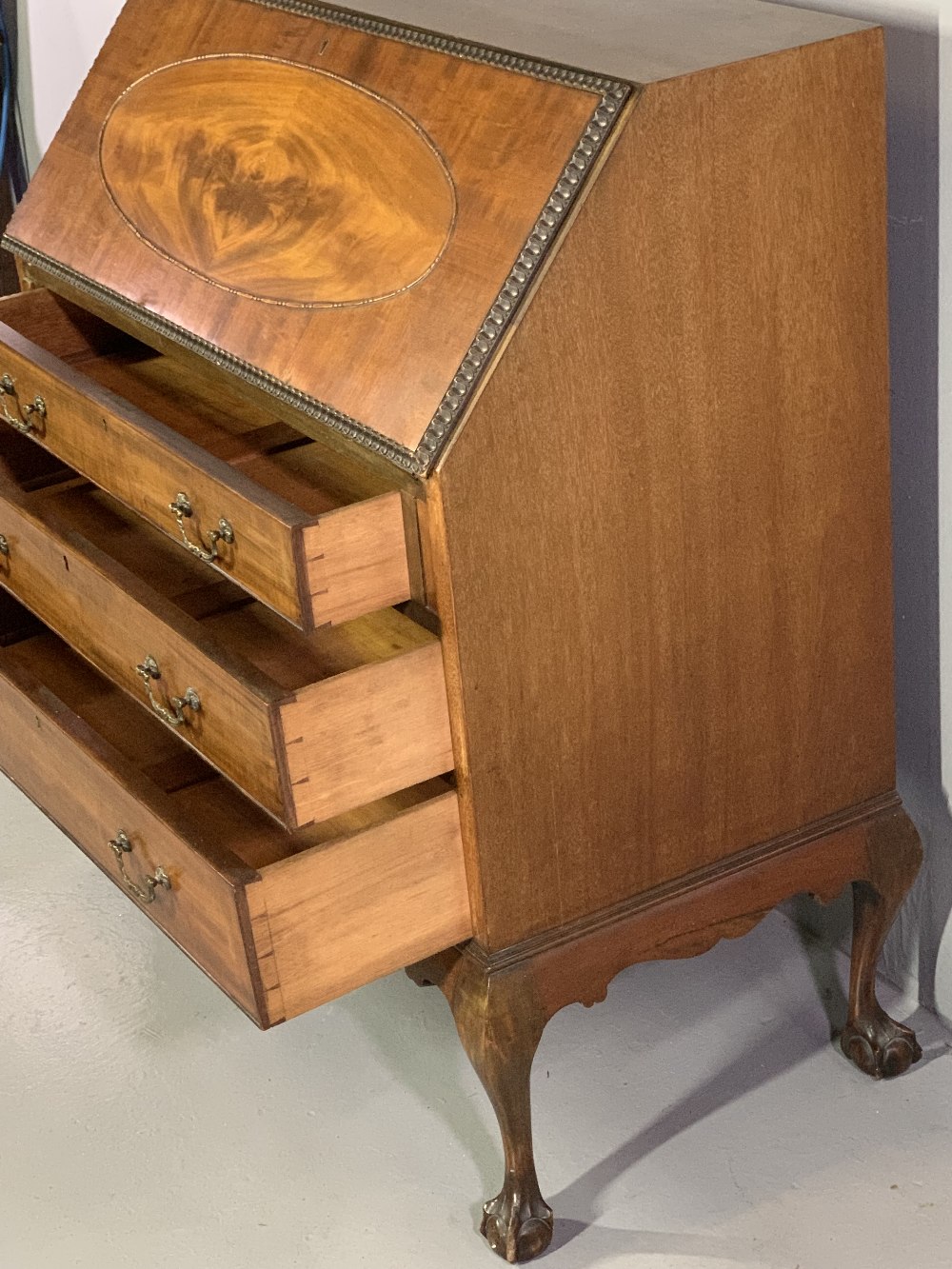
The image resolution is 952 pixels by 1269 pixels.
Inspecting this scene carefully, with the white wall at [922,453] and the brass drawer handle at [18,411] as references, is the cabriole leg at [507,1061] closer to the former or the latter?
the white wall at [922,453]

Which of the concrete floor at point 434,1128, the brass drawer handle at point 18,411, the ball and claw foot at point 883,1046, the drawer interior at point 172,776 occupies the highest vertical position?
the brass drawer handle at point 18,411

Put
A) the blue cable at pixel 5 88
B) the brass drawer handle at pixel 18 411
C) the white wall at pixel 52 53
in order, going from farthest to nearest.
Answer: the blue cable at pixel 5 88 → the white wall at pixel 52 53 → the brass drawer handle at pixel 18 411

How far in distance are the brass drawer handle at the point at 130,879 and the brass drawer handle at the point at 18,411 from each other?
1.58ft

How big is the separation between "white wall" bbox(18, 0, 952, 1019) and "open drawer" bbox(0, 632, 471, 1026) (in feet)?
2.11

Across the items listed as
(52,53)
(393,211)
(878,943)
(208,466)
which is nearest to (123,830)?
(208,466)

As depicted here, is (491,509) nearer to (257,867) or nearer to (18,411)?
(257,867)

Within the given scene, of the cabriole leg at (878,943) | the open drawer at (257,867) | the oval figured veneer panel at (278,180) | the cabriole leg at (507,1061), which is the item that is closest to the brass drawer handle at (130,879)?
the open drawer at (257,867)

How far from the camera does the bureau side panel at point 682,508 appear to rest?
1.55m

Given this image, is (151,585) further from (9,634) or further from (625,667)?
(625,667)

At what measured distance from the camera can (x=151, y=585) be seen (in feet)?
6.46

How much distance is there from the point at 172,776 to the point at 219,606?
200 mm

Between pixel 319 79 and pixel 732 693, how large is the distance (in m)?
0.76

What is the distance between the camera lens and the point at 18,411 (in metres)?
2.03

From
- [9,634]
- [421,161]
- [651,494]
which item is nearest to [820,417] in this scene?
[651,494]
